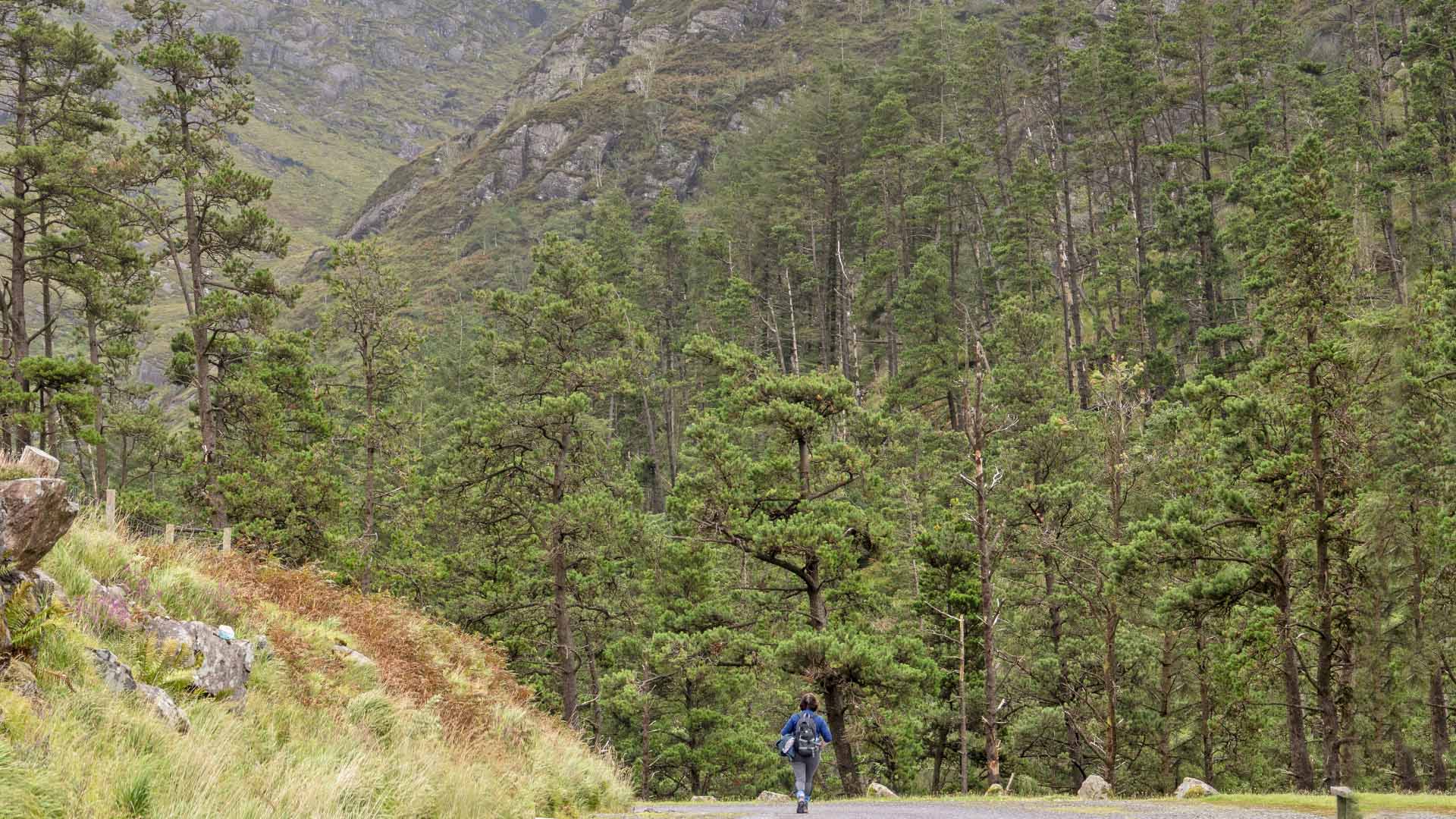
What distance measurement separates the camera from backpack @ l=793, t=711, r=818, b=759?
38.4 feet

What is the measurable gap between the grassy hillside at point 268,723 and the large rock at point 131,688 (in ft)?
0.30

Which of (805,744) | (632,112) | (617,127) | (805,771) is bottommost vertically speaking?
(805,771)

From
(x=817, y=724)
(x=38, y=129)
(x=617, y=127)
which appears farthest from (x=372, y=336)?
(x=617, y=127)

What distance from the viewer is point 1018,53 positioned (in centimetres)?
8950

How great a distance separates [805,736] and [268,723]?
6.80 metres

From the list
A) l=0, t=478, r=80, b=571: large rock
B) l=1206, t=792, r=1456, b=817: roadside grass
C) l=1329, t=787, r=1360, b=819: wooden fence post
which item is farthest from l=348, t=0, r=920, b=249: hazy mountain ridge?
l=1329, t=787, r=1360, b=819: wooden fence post

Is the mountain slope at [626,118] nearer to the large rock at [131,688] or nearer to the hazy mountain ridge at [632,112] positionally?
the hazy mountain ridge at [632,112]

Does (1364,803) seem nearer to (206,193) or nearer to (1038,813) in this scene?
(1038,813)

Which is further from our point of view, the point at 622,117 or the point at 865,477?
the point at 622,117

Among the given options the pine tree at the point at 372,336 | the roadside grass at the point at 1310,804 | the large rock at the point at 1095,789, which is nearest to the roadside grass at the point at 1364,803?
the roadside grass at the point at 1310,804

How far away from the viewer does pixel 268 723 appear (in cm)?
754

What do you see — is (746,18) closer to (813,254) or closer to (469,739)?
(813,254)

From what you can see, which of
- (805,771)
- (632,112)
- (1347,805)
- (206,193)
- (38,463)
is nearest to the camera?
(38,463)

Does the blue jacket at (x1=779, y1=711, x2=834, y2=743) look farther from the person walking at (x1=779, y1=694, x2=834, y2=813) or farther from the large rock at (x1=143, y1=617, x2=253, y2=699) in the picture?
the large rock at (x1=143, y1=617, x2=253, y2=699)
